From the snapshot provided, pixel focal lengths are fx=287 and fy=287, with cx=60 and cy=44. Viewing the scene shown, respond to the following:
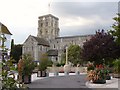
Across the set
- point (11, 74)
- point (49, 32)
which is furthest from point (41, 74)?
point (49, 32)

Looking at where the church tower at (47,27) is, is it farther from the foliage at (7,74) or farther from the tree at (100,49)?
the foliage at (7,74)

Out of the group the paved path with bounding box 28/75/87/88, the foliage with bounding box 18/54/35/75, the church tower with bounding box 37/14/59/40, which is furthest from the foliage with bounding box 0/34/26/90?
the church tower with bounding box 37/14/59/40

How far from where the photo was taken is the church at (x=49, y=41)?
105750mm

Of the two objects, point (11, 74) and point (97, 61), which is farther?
point (97, 61)

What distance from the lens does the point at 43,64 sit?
3572 cm

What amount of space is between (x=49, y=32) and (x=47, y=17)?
264 inches

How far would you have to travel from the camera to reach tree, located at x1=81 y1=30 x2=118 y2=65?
36072mm

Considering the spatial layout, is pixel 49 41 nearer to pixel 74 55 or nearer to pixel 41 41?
pixel 41 41

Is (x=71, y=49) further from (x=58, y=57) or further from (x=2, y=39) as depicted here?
(x=2, y=39)

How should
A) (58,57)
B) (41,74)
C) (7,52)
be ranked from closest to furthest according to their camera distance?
(7,52) < (41,74) < (58,57)

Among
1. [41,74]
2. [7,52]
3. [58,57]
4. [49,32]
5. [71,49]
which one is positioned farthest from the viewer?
[49,32]

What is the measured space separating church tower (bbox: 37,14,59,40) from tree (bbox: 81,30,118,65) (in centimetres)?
8304

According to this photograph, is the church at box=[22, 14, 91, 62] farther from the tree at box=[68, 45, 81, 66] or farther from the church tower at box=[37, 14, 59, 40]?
the tree at box=[68, 45, 81, 66]

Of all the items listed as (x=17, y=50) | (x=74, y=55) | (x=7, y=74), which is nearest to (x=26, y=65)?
(x=7, y=74)
